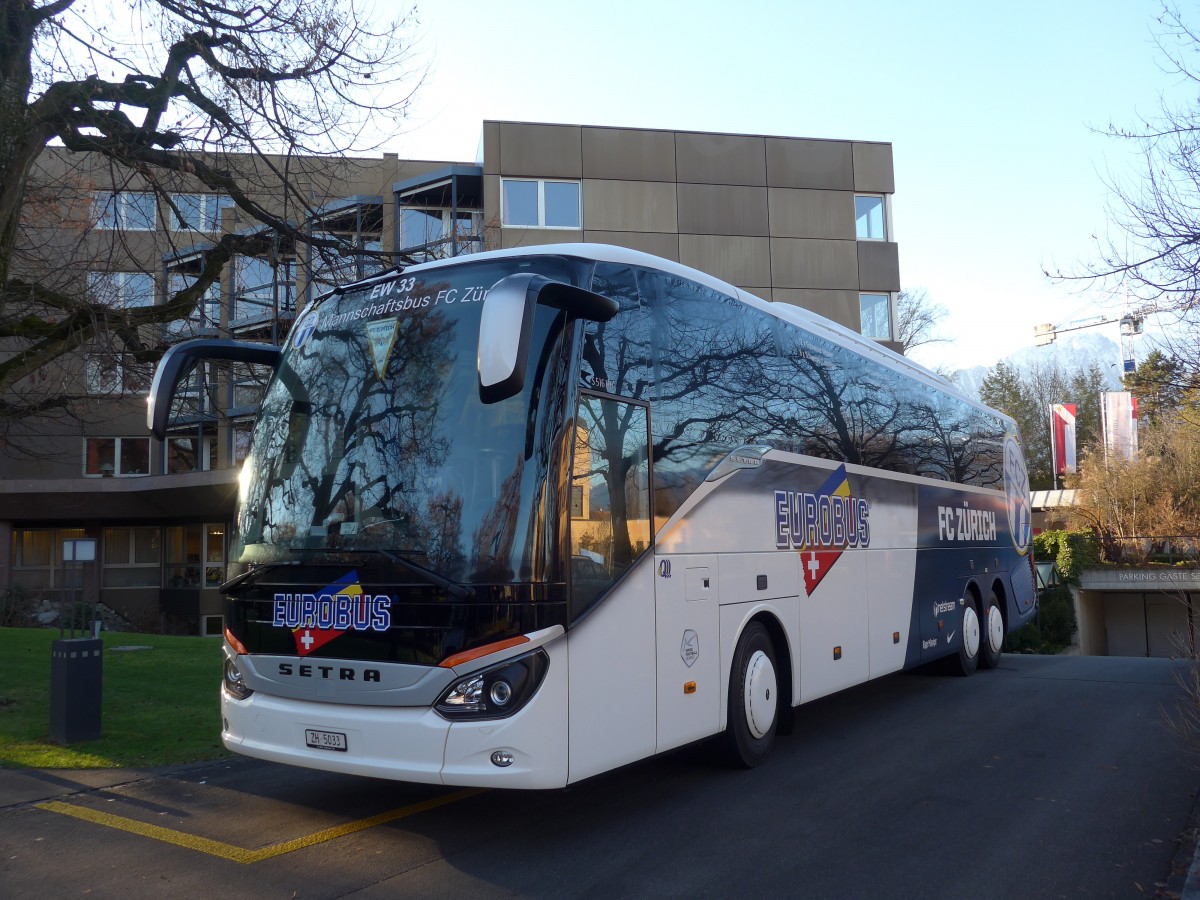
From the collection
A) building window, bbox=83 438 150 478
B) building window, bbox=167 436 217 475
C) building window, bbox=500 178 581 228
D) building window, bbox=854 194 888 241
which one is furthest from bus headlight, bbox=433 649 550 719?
building window, bbox=83 438 150 478

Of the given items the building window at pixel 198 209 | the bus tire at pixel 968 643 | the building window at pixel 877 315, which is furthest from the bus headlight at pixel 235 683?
the building window at pixel 877 315

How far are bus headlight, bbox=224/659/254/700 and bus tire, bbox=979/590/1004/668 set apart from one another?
10.6m

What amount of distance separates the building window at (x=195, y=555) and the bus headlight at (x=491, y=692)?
30.8m

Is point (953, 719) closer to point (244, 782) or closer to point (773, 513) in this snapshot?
point (773, 513)

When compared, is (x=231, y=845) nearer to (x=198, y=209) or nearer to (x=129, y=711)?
(x=129, y=711)

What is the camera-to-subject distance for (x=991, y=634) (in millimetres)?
Result: 14227

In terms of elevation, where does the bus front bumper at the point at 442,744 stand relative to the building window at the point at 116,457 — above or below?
below

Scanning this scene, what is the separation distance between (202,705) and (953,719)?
7930 millimetres

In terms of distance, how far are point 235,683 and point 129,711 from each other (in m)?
4.71

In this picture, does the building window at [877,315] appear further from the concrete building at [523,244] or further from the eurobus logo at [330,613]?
the eurobus logo at [330,613]

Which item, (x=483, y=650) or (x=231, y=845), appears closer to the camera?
(x=483, y=650)

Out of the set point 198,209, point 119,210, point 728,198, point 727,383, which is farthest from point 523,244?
point 727,383

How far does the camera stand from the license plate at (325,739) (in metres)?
5.77

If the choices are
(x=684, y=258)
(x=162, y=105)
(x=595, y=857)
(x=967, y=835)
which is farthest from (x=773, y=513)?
(x=684, y=258)
